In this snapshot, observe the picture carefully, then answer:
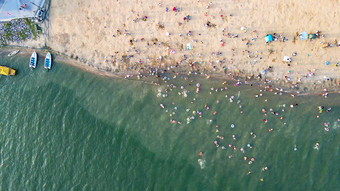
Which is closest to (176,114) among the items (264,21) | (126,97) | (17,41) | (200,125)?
(200,125)

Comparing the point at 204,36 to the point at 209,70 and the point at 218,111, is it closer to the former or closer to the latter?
the point at 209,70

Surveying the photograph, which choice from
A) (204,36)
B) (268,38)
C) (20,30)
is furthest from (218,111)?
(20,30)

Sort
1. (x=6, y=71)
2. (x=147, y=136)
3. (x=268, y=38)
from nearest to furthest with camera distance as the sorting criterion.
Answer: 1. (x=268, y=38)
2. (x=147, y=136)
3. (x=6, y=71)

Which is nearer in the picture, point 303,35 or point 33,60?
point 303,35

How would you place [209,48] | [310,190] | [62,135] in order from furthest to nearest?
[62,135] → [209,48] → [310,190]

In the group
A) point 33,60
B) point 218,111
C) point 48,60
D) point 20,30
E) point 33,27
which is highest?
point 33,27

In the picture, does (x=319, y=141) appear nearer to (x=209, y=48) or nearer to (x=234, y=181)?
(x=234, y=181)
